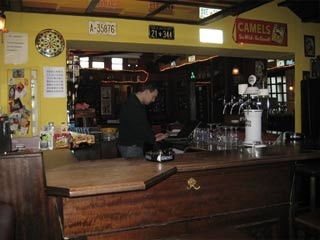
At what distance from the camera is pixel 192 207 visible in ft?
7.38

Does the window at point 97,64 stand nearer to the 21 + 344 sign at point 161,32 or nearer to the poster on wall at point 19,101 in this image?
the 21 + 344 sign at point 161,32

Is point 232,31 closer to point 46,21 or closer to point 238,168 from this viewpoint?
point 46,21

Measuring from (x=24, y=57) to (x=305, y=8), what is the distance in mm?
4378

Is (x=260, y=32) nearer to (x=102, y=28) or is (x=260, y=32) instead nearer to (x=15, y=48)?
(x=102, y=28)

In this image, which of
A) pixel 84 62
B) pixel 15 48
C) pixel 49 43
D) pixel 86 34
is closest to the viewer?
pixel 15 48

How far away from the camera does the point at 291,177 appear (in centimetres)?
267

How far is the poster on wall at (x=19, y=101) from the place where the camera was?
396 cm

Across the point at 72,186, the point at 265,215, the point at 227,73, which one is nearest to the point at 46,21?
the point at 72,186

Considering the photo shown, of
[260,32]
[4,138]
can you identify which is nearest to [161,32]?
[260,32]

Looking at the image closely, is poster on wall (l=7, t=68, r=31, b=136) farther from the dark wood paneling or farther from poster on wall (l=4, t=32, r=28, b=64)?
the dark wood paneling

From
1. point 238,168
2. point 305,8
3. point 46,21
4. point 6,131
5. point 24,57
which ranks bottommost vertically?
point 238,168

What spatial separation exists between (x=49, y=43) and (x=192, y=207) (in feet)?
9.33

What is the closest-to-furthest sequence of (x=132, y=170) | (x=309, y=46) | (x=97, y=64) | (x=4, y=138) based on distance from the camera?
1. (x=132, y=170)
2. (x=4, y=138)
3. (x=309, y=46)
4. (x=97, y=64)

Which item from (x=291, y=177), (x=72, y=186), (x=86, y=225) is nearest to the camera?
(x=72, y=186)
